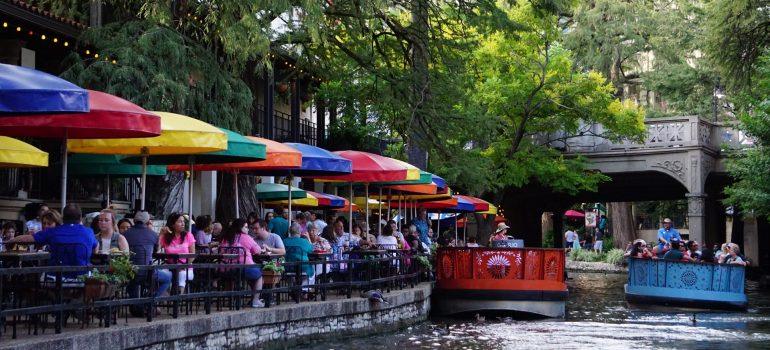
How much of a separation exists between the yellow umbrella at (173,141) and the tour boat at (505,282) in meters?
8.85

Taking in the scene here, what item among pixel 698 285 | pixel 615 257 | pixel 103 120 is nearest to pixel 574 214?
pixel 615 257

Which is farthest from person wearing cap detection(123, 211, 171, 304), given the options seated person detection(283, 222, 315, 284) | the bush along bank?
the bush along bank

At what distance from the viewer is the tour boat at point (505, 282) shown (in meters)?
23.4

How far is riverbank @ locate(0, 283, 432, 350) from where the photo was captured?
36.7 ft

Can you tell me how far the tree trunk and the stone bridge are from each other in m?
12.9

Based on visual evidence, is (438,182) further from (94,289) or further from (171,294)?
(94,289)

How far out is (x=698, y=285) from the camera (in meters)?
26.6

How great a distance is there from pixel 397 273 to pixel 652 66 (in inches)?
1404

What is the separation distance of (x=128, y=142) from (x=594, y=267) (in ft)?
124

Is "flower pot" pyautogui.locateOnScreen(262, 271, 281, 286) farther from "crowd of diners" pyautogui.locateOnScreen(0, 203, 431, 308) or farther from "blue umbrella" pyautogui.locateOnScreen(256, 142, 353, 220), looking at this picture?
"blue umbrella" pyautogui.locateOnScreen(256, 142, 353, 220)

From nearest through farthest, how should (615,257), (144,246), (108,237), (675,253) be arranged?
(108,237) < (144,246) < (675,253) < (615,257)

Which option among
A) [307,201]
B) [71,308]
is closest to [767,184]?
[307,201]

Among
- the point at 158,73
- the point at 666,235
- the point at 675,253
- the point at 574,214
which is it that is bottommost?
the point at 675,253

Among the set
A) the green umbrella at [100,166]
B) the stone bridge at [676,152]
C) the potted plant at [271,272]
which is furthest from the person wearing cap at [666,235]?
the potted plant at [271,272]
